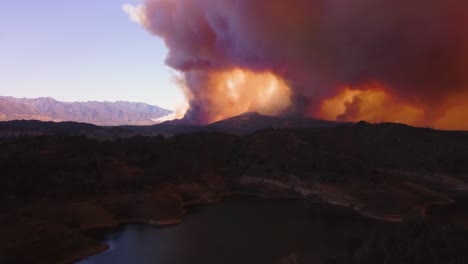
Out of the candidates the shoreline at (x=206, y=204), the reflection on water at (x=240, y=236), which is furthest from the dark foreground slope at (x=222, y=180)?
the reflection on water at (x=240, y=236)

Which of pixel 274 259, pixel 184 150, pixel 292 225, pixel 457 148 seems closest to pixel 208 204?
pixel 292 225

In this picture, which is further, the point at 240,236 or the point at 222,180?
the point at 222,180

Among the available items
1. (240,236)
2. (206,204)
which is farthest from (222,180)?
(240,236)

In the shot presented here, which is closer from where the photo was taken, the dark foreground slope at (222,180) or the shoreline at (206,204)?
the dark foreground slope at (222,180)

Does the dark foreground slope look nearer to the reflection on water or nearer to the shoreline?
the shoreline

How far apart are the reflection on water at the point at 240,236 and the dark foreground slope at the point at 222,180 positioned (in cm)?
500

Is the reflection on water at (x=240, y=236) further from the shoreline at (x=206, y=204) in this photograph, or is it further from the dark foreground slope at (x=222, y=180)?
the dark foreground slope at (x=222, y=180)

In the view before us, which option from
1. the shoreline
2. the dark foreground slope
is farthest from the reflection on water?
the dark foreground slope

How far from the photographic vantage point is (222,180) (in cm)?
12556

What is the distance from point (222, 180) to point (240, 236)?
175ft

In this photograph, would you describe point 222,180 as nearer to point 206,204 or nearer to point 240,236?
point 206,204

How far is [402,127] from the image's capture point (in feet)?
607

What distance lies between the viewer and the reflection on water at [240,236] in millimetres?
60812

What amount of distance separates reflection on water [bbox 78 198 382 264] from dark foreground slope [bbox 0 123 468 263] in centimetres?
500
